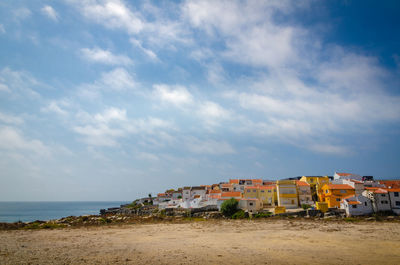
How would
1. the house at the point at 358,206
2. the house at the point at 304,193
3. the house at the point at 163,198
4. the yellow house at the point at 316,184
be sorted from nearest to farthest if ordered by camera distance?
the house at the point at 358,206
the house at the point at 304,193
the yellow house at the point at 316,184
the house at the point at 163,198

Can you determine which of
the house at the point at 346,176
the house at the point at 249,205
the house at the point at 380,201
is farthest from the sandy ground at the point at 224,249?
the house at the point at 346,176

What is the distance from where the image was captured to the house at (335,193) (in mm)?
46688

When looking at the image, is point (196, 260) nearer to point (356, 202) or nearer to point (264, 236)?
point (264, 236)

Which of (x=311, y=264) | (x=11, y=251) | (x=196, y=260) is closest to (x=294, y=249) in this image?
(x=311, y=264)

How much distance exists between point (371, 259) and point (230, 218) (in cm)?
2964

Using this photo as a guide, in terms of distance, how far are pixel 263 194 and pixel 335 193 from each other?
1674 centimetres

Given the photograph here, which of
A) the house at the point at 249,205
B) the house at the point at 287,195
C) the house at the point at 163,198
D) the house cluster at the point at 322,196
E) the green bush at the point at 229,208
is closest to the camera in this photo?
the house cluster at the point at 322,196

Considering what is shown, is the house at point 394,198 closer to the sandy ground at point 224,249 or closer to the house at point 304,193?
the sandy ground at point 224,249

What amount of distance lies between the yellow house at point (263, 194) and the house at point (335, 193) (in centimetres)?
1230

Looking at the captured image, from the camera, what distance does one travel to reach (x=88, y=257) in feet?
63.3

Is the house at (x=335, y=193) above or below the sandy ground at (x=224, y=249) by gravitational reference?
above

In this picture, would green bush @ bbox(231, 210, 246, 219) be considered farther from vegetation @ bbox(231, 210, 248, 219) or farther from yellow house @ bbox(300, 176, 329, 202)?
yellow house @ bbox(300, 176, 329, 202)

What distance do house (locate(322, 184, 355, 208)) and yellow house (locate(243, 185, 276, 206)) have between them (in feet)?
40.4

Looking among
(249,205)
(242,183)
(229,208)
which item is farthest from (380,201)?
(242,183)
